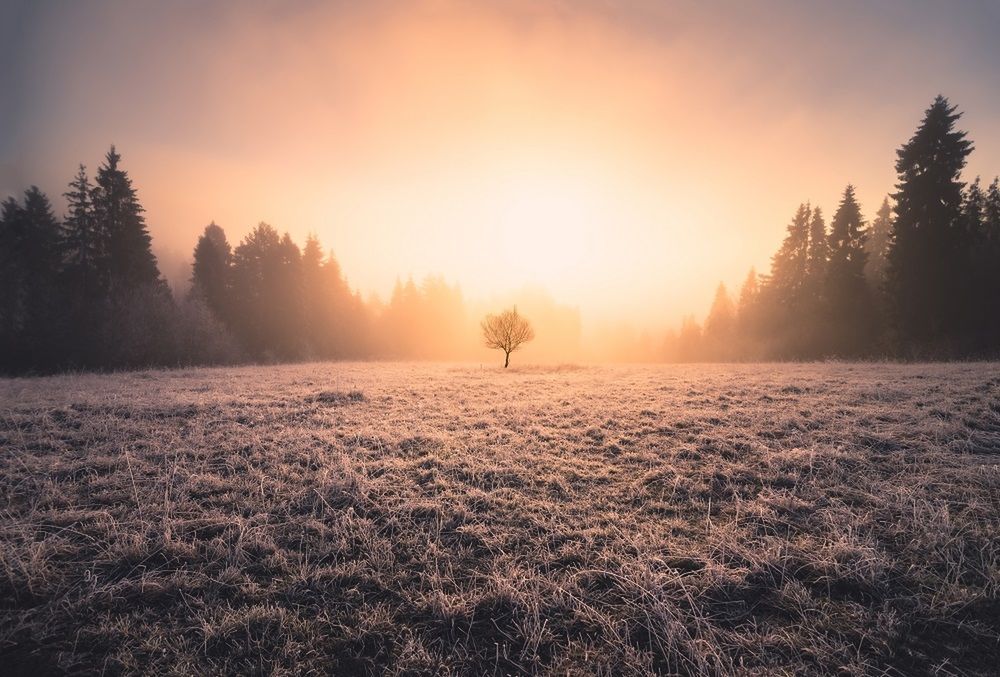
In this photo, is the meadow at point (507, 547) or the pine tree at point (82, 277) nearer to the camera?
the meadow at point (507, 547)

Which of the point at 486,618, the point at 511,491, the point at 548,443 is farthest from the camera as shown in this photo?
the point at 548,443

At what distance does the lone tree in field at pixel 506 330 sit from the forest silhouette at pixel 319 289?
23.3m

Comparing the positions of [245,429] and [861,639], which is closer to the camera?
[861,639]

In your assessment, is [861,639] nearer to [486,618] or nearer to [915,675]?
[915,675]

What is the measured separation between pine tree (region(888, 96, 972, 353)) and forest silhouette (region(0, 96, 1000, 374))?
0.08m

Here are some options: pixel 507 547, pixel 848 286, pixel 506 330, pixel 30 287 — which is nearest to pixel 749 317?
pixel 848 286

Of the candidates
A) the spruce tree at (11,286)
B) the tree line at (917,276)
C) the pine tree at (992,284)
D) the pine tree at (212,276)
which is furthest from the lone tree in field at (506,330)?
the spruce tree at (11,286)

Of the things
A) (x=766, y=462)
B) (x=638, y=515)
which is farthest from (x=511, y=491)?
(x=766, y=462)

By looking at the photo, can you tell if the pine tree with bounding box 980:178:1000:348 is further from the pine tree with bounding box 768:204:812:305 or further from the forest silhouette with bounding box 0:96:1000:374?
the pine tree with bounding box 768:204:812:305

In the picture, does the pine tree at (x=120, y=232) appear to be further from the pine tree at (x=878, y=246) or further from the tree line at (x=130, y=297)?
the pine tree at (x=878, y=246)

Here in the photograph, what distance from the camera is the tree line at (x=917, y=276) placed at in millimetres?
23297

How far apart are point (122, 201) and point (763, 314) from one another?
6841 centimetres

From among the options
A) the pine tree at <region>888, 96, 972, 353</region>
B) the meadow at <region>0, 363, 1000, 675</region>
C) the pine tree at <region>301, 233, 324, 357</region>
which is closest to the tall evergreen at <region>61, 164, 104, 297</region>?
the pine tree at <region>301, 233, 324, 357</region>

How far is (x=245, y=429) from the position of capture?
8.70m
